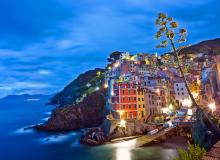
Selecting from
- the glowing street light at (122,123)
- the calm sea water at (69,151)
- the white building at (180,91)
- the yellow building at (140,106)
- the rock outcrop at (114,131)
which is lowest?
the calm sea water at (69,151)

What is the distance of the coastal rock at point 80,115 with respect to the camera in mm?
82562

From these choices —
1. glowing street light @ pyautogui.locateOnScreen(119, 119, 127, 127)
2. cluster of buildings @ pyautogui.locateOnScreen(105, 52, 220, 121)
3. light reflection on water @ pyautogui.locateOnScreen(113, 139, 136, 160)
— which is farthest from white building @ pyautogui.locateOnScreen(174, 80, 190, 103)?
light reflection on water @ pyautogui.locateOnScreen(113, 139, 136, 160)

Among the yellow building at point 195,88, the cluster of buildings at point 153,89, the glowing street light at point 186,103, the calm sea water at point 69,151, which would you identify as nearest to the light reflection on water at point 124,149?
the calm sea water at point 69,151

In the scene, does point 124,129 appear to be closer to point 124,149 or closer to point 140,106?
point 140,106

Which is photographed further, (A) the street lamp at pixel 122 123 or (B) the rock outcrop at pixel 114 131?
(A) the street lamp at pixel 122 123

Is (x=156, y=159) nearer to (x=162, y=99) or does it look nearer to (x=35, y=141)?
(x=162, y=99)

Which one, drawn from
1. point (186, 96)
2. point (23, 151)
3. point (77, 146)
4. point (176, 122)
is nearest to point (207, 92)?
point (176, 122)

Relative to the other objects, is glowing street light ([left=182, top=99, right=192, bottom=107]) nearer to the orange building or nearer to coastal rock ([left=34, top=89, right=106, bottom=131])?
the orange building

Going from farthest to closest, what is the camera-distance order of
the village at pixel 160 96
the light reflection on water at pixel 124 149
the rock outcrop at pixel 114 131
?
the rock outcrop at pixel 114 131
the village at pixel 160 96
the light reflection on water at pixel 124 149

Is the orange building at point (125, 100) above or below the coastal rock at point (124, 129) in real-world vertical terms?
above

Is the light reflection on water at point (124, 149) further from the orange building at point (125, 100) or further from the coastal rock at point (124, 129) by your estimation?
the orange building at point (125, 100)

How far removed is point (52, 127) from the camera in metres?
82.1

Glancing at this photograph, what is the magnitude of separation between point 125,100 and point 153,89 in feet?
58.3

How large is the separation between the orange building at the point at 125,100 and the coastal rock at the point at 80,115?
22.1 meters
